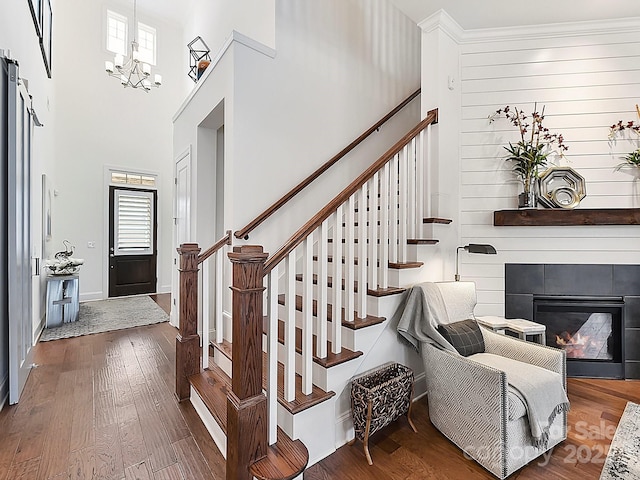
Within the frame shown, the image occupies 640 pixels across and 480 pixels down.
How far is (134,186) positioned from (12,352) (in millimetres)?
5084

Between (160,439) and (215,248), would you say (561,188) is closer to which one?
(215,248)

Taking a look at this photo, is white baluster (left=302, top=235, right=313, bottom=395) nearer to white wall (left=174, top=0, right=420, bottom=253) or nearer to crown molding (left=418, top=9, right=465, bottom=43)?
white wall (left=174, top=0, right=420, bottom=253)

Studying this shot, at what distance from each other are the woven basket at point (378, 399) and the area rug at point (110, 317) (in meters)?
3.77

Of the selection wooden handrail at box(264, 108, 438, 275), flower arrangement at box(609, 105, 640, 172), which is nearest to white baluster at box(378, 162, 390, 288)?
wooden handrail at box(264, 108, 438, 275)

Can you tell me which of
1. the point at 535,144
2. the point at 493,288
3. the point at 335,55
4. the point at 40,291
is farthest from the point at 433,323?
the point at 40,291

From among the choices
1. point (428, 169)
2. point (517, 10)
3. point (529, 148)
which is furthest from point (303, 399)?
point (517, 10)

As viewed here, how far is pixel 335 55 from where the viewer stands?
344 centimetres

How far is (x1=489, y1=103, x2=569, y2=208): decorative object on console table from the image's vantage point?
2840mm

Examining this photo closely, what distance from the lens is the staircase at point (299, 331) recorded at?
5.01ft

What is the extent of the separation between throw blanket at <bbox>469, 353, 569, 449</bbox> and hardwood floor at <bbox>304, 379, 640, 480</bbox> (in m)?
0.17

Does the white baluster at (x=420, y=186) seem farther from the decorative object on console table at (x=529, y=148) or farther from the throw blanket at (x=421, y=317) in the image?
the decorative object on console table at (x=529, y=148)

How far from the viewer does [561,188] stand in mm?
2885

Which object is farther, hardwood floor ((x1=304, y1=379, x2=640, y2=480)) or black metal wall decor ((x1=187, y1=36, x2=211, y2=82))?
black metal wall decor ((x1=187, y1=36, x2=211, y2=82))

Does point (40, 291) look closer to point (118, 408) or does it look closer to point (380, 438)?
point (118, 408)
